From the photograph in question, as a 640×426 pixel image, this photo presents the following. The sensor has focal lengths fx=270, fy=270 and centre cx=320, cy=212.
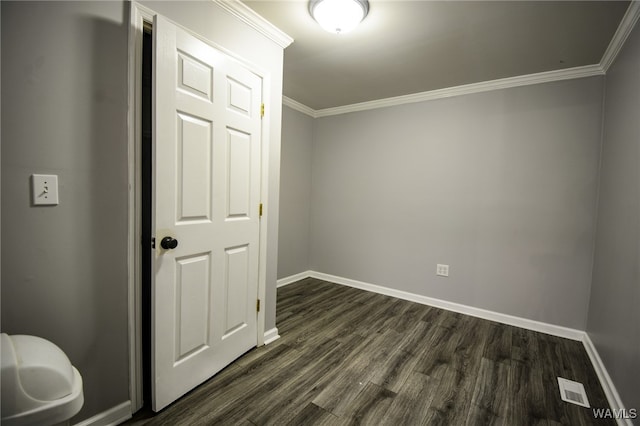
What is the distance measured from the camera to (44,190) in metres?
1.15

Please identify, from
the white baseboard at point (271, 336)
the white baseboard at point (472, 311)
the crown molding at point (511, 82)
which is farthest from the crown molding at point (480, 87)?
the white baseboard at point (271, 336)

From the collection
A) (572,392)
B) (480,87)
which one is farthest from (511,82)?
(572,392)

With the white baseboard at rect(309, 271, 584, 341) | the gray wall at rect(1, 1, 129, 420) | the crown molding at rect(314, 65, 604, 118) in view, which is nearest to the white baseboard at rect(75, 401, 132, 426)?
the gray wall at rect(1, 1, 129, 420)

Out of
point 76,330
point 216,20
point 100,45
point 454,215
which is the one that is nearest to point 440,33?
point 216,20

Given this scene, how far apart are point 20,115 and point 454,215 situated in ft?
11.1

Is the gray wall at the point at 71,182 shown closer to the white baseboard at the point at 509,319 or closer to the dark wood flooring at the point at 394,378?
the dark wood flooring at the point at 394,378

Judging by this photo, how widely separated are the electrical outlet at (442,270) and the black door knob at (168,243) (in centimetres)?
279

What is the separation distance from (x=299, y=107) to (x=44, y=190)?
3078 mm

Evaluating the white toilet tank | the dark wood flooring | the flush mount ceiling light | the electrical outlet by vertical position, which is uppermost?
the flush mount ceiling light

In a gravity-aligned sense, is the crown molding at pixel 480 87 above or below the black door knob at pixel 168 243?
above

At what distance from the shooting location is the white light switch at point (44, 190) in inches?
44.6

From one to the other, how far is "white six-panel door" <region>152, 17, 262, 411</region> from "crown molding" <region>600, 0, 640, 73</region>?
7.93 feet

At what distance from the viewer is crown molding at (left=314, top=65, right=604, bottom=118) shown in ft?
8.05

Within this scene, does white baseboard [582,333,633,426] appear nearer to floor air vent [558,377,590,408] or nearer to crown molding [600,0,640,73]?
floor air vent [558,377,590,408]
